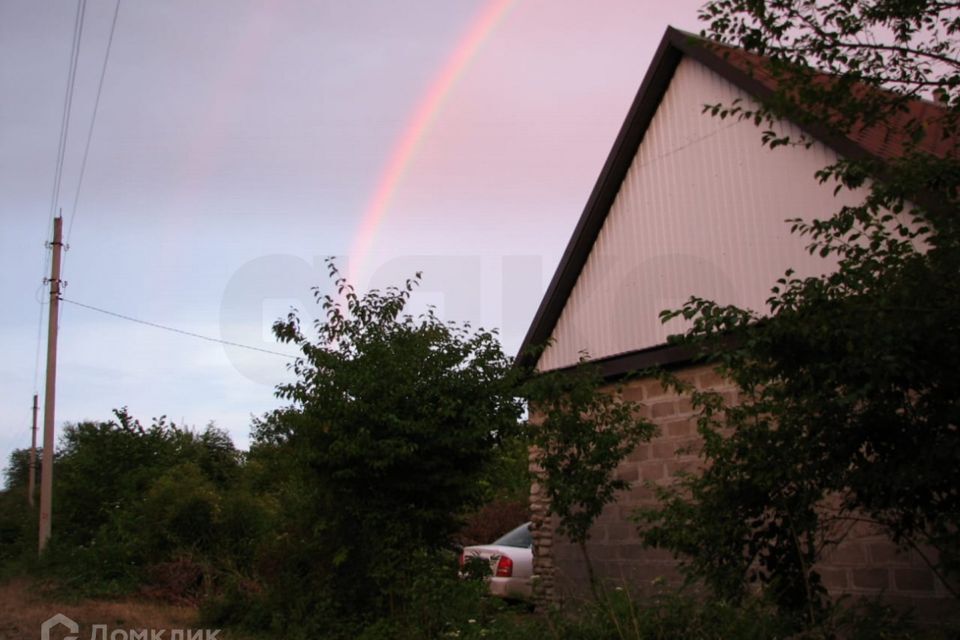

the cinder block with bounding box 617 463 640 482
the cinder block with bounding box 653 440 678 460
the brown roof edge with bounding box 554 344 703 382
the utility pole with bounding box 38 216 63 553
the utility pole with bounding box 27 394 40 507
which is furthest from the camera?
the utility pole with bounding box 27 394 40 507

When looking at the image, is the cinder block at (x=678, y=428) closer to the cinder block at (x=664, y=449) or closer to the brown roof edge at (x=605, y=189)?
the cinder block at (x=664, y=449)

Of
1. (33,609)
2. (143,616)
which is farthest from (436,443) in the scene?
(33,609)

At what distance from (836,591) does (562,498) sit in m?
2.54

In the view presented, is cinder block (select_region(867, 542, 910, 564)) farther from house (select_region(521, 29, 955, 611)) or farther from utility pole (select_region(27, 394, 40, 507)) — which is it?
utility pole (select_region(27, 394, 40, 507))

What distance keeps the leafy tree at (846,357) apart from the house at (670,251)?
208 cm

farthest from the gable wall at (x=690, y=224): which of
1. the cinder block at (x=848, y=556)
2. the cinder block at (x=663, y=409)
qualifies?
the cinder block at (x=848, y=556)

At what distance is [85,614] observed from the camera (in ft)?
47.5

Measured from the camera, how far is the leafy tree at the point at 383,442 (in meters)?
9.80

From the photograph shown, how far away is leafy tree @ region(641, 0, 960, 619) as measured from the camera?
200 inches

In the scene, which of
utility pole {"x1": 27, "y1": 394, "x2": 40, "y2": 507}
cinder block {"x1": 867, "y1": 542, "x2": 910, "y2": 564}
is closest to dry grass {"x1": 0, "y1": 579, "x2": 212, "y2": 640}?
cinder block {"x1": 867, "y1": 542, "x2": 910, "y2": 564}

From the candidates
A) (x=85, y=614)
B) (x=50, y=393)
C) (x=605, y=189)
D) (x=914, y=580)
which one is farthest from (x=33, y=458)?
(x=914, y=580)

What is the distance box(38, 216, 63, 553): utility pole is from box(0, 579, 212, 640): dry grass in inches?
203

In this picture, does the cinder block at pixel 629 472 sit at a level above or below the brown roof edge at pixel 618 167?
below

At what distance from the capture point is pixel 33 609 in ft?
51.2
